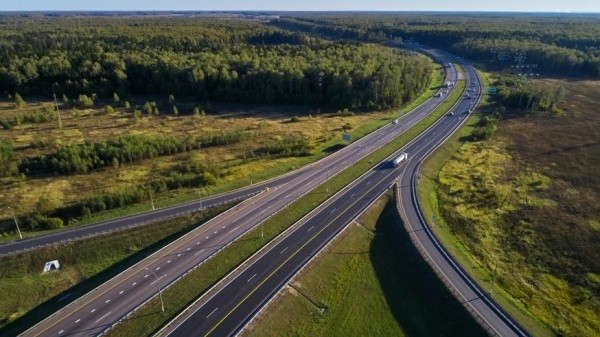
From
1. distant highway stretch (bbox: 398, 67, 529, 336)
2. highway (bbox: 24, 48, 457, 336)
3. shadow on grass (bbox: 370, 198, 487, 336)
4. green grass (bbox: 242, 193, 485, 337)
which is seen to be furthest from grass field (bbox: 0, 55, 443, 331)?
shadow on grass (bbox: 370, 198, 487, 336)

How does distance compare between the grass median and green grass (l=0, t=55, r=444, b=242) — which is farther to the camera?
green grass (l=0, t=55, r=444, b=242)

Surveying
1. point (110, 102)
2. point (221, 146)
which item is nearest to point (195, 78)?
point (110, 102)

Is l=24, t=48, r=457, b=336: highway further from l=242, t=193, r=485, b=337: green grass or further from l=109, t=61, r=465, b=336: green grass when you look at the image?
l=242, t=193, r=485, b=337: green grass

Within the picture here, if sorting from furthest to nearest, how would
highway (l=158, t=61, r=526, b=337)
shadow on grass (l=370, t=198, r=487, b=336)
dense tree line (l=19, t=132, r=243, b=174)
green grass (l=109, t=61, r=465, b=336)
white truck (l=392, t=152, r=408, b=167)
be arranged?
white truck (l=392, t=152, r=408, b=167) → dense tree line (l=19, t=132, r=243, b=174) → shadow on grass (l=370, t=198, r=487, b=336) → highway (l=158, t=61, r=526, b=337) → green grass (l=109, t=61, r=465, b=336)

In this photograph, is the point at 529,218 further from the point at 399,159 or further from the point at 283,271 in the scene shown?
the point at 283,271

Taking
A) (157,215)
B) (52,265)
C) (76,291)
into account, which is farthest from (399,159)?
(52,265)

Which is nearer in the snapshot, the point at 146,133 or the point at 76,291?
the point at 76,291
